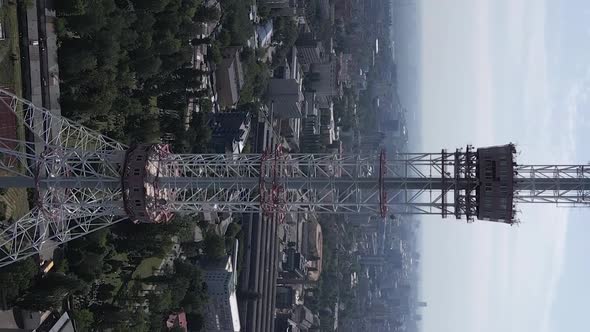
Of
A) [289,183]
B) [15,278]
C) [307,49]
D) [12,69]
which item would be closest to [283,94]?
[307,49]

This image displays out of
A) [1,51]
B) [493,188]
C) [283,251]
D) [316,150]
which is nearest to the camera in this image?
[493,188]

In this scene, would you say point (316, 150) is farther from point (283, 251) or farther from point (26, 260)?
point (26, 260)

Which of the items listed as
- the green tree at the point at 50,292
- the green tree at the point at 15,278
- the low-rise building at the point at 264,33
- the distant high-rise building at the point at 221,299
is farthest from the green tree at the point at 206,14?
the green tree at the point at 15,278

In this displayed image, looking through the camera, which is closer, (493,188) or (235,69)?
(493,188)

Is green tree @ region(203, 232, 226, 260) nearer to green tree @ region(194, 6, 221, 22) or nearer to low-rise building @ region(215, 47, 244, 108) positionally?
low-rise building @ region(215, 47, 244, 108)

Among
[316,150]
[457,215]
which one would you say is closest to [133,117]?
[457,215]

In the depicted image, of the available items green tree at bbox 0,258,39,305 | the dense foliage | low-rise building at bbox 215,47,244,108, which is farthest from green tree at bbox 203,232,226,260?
green tree at bbox 0,258,39,305

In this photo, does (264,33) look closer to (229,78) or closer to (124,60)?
(229,78)

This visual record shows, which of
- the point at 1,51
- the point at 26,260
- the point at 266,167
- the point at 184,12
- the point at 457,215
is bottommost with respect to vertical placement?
the point at 26,260
